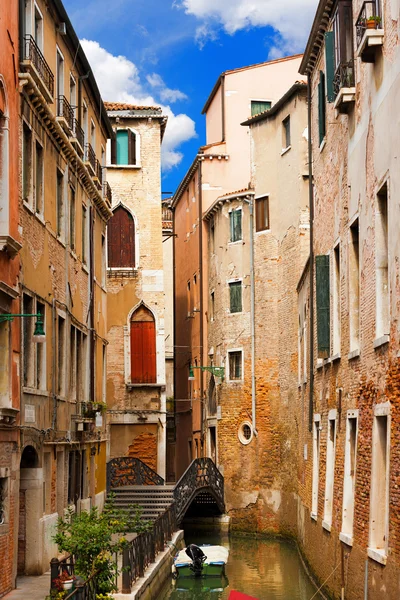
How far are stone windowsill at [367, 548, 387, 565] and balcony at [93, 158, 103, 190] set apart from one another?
1337 centimetres

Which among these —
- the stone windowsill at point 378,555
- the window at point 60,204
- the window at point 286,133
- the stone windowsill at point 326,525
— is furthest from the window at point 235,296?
the stone windowsill at point 378,555

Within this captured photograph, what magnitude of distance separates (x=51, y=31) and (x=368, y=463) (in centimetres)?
1014

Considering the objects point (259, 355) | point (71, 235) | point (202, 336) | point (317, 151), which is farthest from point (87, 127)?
point (202, 336)

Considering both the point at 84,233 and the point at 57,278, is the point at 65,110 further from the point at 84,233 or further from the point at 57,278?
the point at 84,233

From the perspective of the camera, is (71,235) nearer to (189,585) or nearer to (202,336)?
(189,585)

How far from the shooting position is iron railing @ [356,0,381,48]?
12.4m

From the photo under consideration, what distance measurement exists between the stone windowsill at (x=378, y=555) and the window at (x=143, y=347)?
21.5 metres

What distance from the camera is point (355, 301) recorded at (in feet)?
49.6

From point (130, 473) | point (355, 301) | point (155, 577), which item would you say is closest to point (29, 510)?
point (155, 577)

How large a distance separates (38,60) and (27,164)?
1841mm

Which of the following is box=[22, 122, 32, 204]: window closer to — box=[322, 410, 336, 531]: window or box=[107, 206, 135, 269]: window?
box=[322, 410, 336, 531]: window

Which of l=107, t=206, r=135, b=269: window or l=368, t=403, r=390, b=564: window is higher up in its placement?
l=107, t=206, r=135, b=269: window

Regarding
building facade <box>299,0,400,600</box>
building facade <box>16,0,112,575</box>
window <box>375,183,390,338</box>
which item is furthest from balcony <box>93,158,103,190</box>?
window <box>375,183,390,338</box>

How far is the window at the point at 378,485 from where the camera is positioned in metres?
12.3
